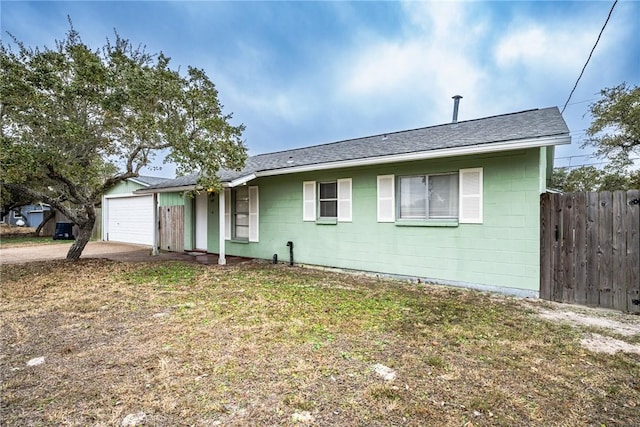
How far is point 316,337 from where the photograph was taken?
3.79 meters

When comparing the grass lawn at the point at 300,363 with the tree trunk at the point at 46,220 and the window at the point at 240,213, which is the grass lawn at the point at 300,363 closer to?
the window at the point at 240,213

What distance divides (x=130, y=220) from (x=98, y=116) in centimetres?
935

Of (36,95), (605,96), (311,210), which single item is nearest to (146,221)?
(36,95)

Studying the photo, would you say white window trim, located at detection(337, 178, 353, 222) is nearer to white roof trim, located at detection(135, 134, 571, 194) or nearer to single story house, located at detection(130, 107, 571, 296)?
single story house, located at detection(130, 107, 571, 296)

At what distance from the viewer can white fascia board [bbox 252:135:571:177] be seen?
16.9ft

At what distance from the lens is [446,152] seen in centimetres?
614

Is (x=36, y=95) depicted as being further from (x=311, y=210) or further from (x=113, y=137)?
(x=311, y=210)

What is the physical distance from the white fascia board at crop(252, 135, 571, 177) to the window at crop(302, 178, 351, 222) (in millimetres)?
596

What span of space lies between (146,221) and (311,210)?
31.7 ft

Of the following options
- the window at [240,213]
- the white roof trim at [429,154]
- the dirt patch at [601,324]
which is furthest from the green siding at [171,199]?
the dirt patch at [601,324]

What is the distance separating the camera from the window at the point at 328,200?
812 centimetres

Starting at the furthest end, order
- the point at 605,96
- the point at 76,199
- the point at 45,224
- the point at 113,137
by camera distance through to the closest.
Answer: the point at 45,224, the point at 605,96, the point at 76,199, the point at 113,137

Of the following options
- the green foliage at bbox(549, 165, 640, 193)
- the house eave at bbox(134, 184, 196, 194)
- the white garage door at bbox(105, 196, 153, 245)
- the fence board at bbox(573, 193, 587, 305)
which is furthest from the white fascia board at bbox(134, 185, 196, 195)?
the green foliage at bbox(549, 165, 640, 193)

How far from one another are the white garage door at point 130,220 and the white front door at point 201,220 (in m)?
3.54
